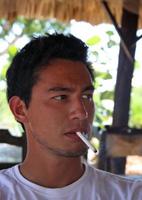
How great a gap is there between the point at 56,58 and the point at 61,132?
18cm

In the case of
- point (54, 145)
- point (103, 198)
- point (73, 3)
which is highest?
point (73, 3)

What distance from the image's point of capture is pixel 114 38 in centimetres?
464

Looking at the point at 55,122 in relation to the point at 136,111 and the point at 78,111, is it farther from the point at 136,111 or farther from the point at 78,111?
the point at 136,111

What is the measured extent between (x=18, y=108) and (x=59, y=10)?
2404mm

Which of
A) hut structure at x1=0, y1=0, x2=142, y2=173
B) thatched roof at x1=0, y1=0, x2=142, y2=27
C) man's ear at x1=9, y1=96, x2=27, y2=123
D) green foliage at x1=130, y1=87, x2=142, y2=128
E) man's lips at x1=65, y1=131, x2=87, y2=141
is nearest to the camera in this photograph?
man's lips at x1=65, y1=131, x2=87, y2=141

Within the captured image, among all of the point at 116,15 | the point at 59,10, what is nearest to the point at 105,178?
the point at 116,15

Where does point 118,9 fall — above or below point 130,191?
above

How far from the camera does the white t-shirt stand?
1.06 m

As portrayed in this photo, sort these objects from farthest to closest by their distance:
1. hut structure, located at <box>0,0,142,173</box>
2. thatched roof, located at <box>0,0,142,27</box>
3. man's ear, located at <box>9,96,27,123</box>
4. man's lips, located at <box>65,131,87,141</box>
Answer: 1. thatched roof, located at <box>0,0,142,27</box>
2. hut structure, located at <box>0,0,142,173</box>
3. man's ear, located at <box>9,96,27,123</box>
4. man's lips, located at <box>65,131,87,141</box>

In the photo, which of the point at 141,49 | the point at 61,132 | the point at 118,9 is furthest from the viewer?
the point at 141,49

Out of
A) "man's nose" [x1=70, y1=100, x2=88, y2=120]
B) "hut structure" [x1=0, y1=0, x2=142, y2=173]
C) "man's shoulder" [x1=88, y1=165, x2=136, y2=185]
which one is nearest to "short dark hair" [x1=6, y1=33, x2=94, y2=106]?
"man's nose" [x1=70, y1=100, x2=88, y2=120]

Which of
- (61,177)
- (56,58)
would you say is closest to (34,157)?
(61,177)

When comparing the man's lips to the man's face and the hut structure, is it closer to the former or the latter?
the man's face

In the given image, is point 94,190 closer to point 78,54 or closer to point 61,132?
point 61,132
